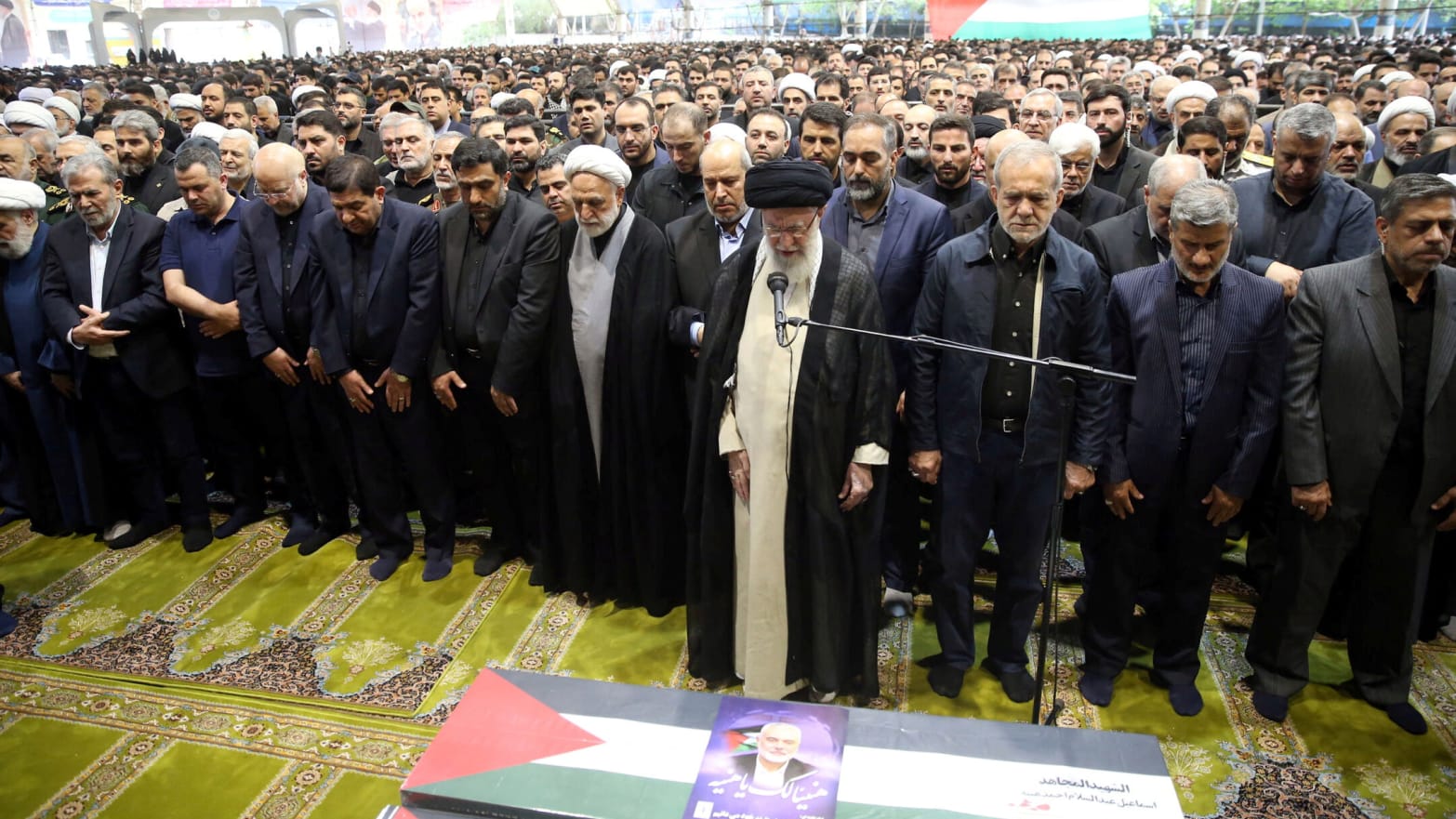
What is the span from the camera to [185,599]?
407 centimetres

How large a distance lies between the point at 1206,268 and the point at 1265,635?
4.30 ft

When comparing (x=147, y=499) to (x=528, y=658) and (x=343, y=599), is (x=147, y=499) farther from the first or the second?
(x=528, y=658)

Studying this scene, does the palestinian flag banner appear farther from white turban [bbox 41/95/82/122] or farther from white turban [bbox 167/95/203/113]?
white turban [bbox 41/95/82/122]

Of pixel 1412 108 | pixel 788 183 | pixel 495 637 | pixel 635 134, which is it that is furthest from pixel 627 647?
pixel 1412 108

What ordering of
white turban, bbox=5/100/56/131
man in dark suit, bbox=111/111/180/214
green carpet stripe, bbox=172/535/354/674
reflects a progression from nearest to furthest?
1. green carpet stripe, bbox=172/535/354/674
2. man in dark suit, bbox=111/111/180/214
3. white turban, bbox=5/100/56/131

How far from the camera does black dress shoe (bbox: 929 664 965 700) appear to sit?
3.29m

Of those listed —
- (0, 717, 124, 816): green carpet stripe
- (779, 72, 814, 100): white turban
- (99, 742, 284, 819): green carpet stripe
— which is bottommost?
(0, 717, 124, 816): green carpet stripe

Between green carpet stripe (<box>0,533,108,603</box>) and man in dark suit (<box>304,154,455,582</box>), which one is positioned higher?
man in dark suit (<box>304,154,455,582</box>)

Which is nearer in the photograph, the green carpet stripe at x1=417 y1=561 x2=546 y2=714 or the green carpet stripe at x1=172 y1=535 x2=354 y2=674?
the green carpet stripe at x1=417 y1=561 x2=546 y2=714

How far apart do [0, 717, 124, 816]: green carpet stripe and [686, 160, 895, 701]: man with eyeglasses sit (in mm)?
2094

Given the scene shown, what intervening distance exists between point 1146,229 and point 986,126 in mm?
1929

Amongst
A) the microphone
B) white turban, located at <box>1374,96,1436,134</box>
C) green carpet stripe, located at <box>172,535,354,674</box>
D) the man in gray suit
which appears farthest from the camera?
white turban, located at <box>1374,96,1436,134</box>

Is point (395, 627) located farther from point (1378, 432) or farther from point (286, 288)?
point (1378, 432)

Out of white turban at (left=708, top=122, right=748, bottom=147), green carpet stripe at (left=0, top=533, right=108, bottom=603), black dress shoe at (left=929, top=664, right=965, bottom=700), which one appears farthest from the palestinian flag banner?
green carpet stripe at (left=0, top=533, right=108, bottom=603)
